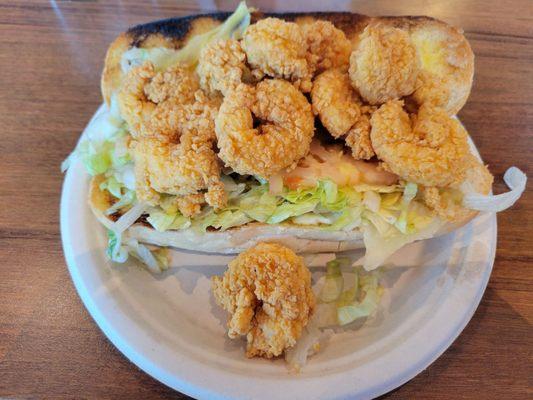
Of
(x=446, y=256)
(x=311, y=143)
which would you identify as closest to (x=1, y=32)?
(x=311, y=143)

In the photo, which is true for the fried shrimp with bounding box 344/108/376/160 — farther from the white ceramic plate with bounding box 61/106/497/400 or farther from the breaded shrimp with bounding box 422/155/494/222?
the white ceramic plate with bounding box 61/106/497/400

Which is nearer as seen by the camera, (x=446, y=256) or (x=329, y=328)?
(x=329, y=328)

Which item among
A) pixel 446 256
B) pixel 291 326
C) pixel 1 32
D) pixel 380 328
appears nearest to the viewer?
pixel 291 326

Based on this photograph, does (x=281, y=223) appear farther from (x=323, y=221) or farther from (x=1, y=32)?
(x=1, y=32)

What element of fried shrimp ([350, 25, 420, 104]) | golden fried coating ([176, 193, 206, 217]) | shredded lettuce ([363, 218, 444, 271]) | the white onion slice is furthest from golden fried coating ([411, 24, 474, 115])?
golden fried coating ([176, 193, 206, 217])

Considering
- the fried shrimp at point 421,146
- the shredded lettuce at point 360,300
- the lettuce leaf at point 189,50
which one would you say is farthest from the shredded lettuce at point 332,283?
the lettuce leaf at point 189,50

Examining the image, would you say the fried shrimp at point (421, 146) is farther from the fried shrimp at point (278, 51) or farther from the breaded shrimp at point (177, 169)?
the breaded shrimp at point (177, 169)
